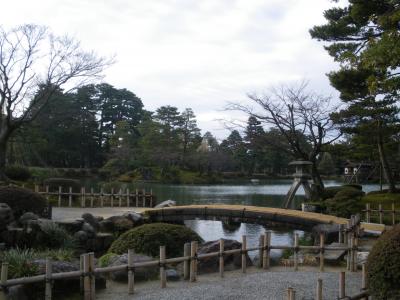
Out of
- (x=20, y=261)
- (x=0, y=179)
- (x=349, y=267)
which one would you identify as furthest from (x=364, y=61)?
(x=0, y=179)

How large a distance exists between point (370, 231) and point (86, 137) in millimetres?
41478

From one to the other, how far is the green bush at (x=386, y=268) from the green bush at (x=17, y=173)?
20.2m

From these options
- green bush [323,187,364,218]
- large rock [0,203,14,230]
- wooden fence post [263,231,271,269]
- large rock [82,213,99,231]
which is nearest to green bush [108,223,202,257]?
wooden fence post [263,231,271,269]

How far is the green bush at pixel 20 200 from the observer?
11.3 metres

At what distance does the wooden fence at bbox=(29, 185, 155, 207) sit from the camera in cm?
1709

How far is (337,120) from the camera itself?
64.0 feet

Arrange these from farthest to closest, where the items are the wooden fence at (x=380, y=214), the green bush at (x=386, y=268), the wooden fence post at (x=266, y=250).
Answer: the wooden fence at (x=380, y=214) → the wooden fence post at (x=266, y=250) → the green bush at (x=386, y=268)

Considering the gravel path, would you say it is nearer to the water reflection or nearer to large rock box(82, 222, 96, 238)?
large rock box(82, 222, 96, 238)

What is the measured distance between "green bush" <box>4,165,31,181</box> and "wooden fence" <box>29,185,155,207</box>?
4140 millimetres

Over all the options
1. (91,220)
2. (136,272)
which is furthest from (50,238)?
(136,272)

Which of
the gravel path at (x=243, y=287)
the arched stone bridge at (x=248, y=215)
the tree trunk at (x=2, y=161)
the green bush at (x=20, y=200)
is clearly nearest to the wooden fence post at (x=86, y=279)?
the gravel path at (x=243, y=287)

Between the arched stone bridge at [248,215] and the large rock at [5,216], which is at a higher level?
the large rock at [5,216]

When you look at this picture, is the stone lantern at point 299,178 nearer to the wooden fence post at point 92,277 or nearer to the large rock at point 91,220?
the large rock at point 91,220

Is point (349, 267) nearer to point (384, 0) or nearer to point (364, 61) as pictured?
point (364, 61)
